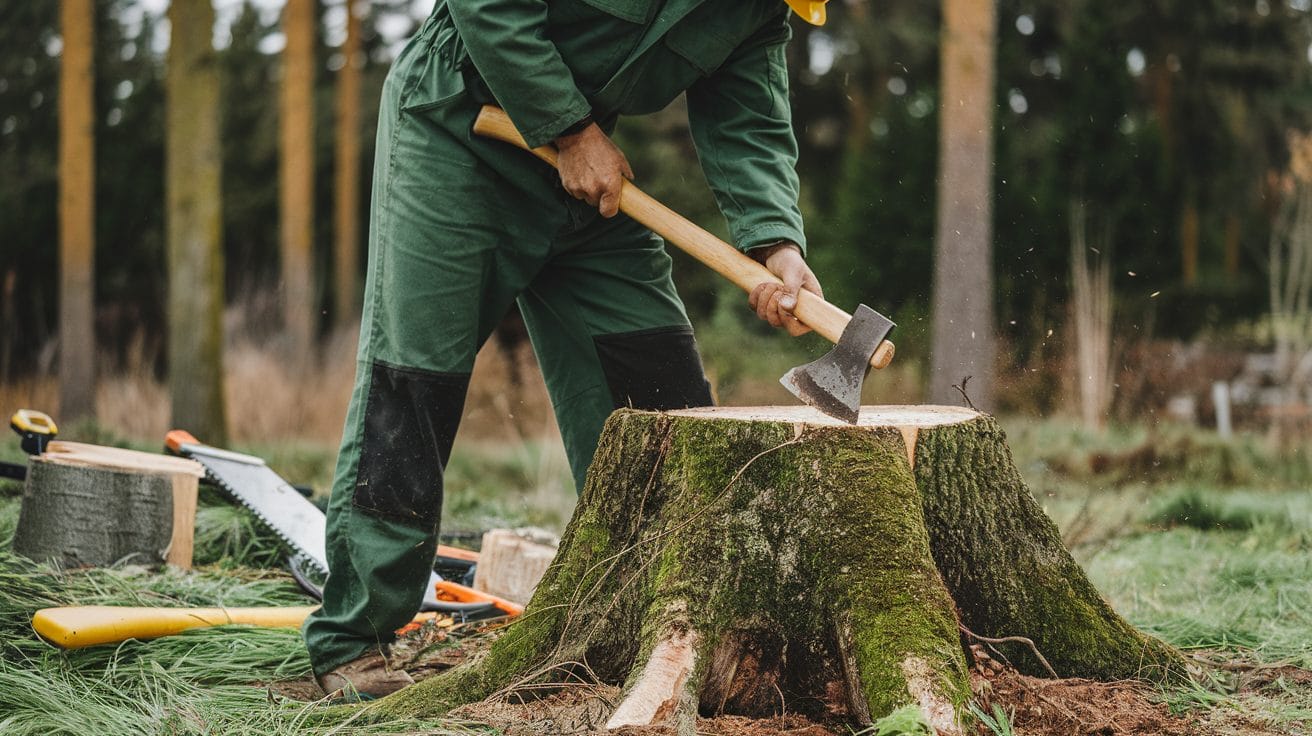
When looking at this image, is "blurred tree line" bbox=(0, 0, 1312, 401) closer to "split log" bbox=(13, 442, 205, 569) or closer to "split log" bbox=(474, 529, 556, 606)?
"split log" bbox=(474, 529, 556, 606)

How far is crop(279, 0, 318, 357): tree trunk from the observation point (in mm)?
11836

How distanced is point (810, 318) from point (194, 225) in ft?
18.8

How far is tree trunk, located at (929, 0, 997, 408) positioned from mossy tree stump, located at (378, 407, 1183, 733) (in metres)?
4.78

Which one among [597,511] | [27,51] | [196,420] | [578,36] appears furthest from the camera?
[27,51]

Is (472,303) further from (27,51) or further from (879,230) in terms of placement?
(27,51)

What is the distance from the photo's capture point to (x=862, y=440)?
6.85 ft

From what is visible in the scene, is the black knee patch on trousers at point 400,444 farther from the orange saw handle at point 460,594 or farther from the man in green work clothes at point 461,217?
the orange saw handle at point 460,594

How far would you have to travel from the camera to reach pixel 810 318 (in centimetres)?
234

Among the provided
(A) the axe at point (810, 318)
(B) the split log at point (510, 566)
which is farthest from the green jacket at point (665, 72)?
(B) the split log at point (510, 566)

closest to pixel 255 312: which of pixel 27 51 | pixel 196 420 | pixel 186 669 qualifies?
pixel 196 420

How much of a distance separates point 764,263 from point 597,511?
2.49 feet

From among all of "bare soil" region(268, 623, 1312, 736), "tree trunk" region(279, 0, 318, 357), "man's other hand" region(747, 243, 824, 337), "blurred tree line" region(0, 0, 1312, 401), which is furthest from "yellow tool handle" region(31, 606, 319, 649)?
"tree trunk" region(279, 0, 318, 357)

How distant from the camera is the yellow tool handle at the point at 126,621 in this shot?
8.16 feet

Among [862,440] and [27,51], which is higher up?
[27,51]
